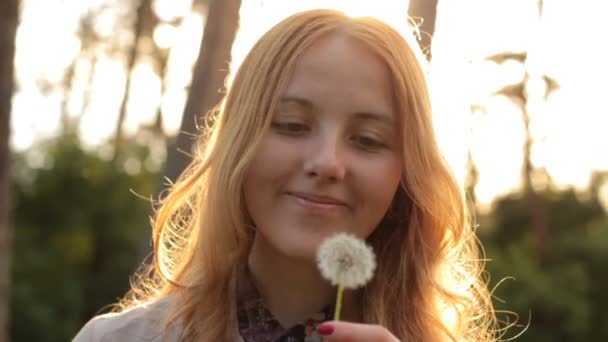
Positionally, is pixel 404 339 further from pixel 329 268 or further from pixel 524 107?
pixel 524 107

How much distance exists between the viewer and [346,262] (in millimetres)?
2092

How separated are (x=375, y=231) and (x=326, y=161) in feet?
1.49

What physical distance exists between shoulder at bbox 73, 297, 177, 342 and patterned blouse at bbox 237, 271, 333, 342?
0.16 metres

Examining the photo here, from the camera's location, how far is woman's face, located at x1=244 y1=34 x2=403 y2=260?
2318mm

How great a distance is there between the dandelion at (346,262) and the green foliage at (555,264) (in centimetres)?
1253

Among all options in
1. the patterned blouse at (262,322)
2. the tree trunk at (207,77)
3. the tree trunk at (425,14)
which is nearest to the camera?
the patterned blouse at (262,322)

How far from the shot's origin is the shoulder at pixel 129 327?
255cm

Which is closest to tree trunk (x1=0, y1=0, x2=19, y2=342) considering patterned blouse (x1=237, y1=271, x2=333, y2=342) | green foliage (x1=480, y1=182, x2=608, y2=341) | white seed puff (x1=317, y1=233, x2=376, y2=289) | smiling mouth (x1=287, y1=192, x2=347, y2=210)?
patterned blouse (x1=237, y1=271, x2=333, y2=342)

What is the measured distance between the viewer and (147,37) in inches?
870

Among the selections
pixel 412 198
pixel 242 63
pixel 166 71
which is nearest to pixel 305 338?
pixel 412 198

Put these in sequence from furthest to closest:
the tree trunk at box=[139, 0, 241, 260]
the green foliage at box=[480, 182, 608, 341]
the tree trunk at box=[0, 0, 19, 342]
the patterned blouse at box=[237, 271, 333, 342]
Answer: the green foliage at box=[480, 182, 608, 341]
the tree trunk at box=[0, 0, 19, 342]
the tree trunk at box=[139, 0, 241, 260]
the patterned blouse at box=[237, 271, 333, 342]

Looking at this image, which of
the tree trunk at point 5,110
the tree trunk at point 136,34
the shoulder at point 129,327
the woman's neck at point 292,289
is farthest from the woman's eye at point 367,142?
the tree trunk at point 136,34

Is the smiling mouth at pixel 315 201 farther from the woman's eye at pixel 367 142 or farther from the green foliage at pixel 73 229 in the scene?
the green foliage at pixel 73 229

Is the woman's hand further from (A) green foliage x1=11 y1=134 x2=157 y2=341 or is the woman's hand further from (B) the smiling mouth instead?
(A) green foliage x1=11 y1=134 x2=157 y2=341
